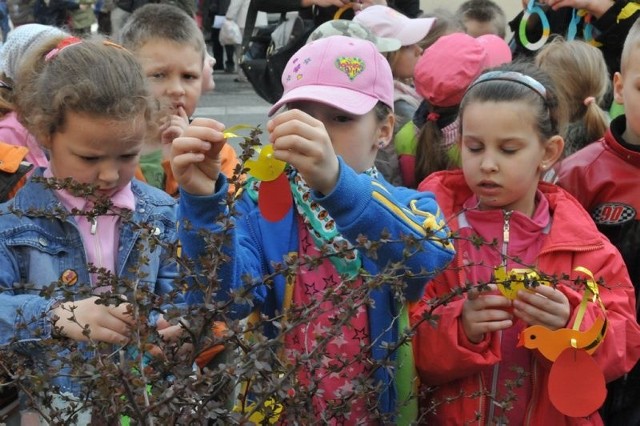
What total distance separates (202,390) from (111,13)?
12.7m

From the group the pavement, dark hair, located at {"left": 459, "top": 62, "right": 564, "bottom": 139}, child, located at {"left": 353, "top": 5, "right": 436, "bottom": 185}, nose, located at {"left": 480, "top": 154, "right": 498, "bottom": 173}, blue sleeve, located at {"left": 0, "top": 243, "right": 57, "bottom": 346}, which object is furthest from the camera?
the pavement

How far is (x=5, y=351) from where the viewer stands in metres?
1.73

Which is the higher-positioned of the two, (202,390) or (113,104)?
(202,390)

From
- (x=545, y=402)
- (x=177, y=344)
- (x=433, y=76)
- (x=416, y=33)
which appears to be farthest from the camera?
(x=416, y=33)

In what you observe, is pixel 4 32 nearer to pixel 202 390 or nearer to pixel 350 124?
pixel 350 124

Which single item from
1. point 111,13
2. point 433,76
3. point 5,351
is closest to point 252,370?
point 5,351

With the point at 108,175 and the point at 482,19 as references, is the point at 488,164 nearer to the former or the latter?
the point at 108,175

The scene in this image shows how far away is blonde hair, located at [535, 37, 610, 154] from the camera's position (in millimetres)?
3660

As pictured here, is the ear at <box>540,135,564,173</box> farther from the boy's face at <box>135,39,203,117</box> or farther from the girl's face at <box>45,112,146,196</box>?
the boy's face at <box>135,39,203,117</box>

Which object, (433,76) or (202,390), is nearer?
(202,390)

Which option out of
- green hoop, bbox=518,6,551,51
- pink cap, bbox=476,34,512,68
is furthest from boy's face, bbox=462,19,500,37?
pink cap, bbox=476,34,512,68

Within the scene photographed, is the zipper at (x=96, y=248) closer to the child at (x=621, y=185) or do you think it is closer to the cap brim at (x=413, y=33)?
the child at (x=621, y=185)

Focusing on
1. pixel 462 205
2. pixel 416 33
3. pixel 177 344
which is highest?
pixel 177 344

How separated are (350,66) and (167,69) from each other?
1.24 metres
